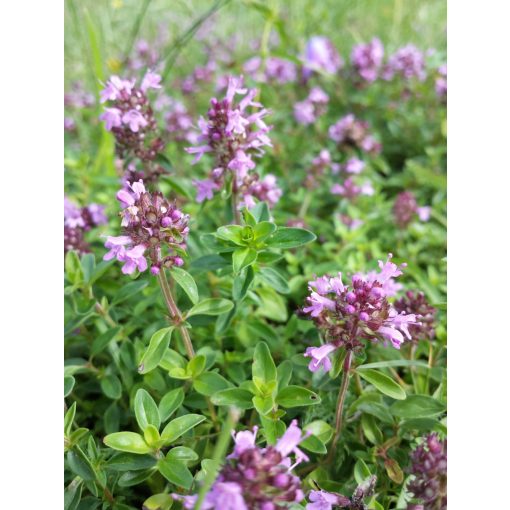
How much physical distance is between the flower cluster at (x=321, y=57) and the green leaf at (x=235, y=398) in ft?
7.98

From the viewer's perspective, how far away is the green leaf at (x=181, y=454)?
4.31ft

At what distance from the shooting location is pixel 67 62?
398cm

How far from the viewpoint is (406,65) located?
10.6 ft

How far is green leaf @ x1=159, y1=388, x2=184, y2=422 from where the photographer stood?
1412 millimetres

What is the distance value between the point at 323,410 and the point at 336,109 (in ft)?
7.31

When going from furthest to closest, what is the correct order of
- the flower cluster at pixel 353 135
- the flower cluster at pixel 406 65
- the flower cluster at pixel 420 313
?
the flower cluster at pixel 406 65 → the flower cluster at pixel 353 135 → the flower cluster at pixel 420 313

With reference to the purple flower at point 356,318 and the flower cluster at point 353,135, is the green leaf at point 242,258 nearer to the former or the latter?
the purple flower at point 356,318

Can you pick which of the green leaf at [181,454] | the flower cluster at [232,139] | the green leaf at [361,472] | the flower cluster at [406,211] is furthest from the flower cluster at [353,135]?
the green leaf at [181,454]

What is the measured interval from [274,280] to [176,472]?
23.5 inches

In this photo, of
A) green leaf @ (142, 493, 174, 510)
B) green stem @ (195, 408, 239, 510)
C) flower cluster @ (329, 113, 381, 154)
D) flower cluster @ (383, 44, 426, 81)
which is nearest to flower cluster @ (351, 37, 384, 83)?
flower cluster @ (383, 44, 426, 81)
